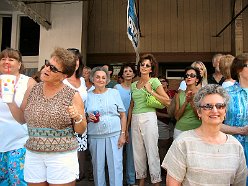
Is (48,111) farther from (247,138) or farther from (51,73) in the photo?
(247,138)

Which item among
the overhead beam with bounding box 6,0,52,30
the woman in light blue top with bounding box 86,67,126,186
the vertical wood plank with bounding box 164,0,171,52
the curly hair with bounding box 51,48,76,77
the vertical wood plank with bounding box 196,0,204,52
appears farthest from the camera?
the vertical wood plank with bounding box 164,0,171,52

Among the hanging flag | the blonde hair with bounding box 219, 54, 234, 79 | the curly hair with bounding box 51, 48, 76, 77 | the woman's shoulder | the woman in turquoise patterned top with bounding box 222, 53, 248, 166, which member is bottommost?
the woman's shoulder

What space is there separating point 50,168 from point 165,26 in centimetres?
735

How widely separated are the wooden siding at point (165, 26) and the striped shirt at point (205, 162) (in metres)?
6.97

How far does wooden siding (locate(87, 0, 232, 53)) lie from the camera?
8.66 meters

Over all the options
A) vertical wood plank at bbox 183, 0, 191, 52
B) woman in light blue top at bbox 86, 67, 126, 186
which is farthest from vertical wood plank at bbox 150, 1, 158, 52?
woman in light blue top at bbox 86, 67, 126, 186

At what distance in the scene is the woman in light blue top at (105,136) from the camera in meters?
3.60

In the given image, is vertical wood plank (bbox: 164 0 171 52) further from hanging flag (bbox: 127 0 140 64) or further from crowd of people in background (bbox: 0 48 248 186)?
crowd of people in background (bbox: 0 48 248 186)

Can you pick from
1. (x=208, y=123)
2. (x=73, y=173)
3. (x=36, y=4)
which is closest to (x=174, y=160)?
(x=208, y=123)

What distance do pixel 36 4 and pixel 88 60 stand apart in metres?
2.68

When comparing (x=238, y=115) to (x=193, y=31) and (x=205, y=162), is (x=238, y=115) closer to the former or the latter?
(x=205, y=162)

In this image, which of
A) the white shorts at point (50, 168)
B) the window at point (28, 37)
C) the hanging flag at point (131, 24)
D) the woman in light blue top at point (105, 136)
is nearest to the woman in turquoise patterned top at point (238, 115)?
the white shorts at point (50, 168)

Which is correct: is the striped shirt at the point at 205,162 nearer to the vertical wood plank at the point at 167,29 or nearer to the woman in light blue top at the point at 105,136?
the woman in light blue top at the point at 105,136

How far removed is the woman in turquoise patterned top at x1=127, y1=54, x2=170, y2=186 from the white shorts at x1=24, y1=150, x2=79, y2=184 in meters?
1.70
